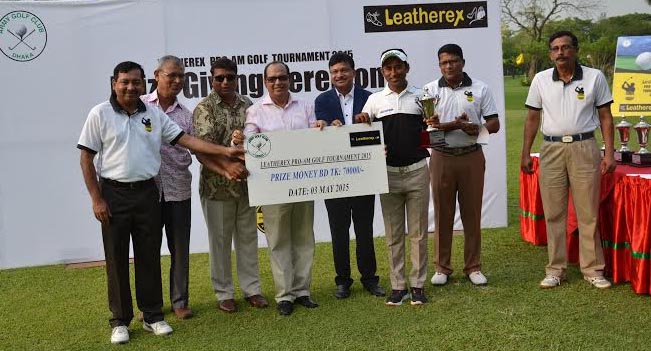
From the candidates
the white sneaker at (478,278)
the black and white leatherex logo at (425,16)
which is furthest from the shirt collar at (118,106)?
the black and white leatherex logo at (425,16)

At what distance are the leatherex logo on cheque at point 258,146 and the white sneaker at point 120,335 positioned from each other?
1360mm

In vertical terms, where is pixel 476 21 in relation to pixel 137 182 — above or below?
above

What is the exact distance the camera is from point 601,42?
33125 mm

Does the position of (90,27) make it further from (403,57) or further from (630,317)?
(630,317)

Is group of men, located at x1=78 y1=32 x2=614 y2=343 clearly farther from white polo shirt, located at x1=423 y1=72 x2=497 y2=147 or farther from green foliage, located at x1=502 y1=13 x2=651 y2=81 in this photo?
green foliage, located at x1=502 y1=13 x2=651 y2=81

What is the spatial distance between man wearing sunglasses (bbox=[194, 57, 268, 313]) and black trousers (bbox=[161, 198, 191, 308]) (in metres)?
0.16

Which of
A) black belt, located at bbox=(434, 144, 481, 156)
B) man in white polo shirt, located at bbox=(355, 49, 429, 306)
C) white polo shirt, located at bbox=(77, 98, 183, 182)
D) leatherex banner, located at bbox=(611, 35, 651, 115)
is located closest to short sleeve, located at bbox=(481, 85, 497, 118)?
black belt, located at bbox=(434, 144, 481, 156)

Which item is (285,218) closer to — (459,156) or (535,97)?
(459,156)

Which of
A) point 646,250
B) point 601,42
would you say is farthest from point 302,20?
point 601,42

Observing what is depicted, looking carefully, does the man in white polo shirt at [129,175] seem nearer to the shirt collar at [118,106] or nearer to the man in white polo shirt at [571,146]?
the shirt collar at [118,106]

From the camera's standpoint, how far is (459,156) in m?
4.94

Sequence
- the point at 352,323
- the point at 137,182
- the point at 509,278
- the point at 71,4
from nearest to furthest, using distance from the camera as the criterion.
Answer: the point at 137,182 < the point at 352,323 < the point at 509,278 < the point at 71,4

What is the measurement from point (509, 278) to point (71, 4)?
15.1ft

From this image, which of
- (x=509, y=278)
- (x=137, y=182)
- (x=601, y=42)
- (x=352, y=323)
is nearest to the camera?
(x=137, y=182)
